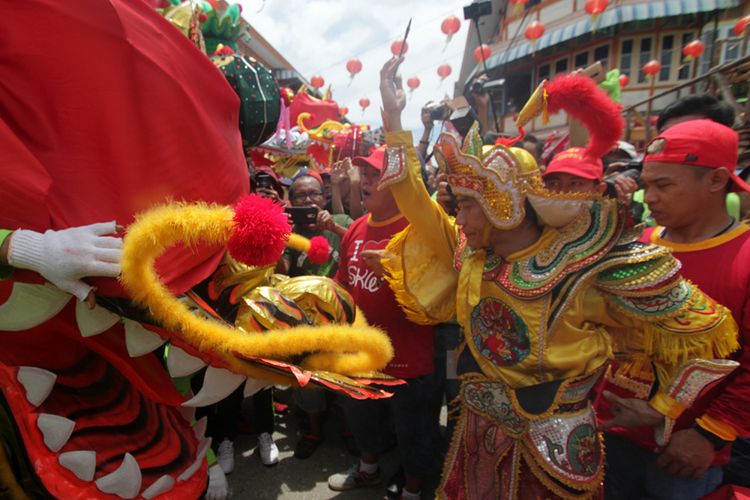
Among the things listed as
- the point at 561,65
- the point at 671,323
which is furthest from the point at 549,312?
the point at 561,65

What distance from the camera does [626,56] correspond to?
17.0m

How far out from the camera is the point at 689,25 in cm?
1605

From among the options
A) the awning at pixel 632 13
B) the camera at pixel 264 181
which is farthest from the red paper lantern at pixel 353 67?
the camera at pixel 264 181

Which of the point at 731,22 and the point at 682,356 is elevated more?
the point at 731,22

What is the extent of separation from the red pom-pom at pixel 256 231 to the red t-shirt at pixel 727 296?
1578mm

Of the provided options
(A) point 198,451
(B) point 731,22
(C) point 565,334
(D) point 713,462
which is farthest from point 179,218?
(B) point 731,22

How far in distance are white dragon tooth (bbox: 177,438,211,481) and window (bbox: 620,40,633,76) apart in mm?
20236

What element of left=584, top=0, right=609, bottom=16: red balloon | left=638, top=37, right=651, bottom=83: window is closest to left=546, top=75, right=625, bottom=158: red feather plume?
left=584, top=0, right=609, bottom=16: red balloon

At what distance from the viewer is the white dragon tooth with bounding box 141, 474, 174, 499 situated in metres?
1.21

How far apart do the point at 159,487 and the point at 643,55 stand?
20938 millimetres

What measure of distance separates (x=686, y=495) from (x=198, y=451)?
1.80 metres

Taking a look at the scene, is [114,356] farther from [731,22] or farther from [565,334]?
[731,22]

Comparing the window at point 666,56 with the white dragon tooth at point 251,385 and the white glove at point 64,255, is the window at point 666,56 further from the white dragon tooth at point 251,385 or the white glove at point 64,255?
the white glove at point 64,255

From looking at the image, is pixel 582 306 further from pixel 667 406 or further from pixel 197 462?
pixel 197 462
